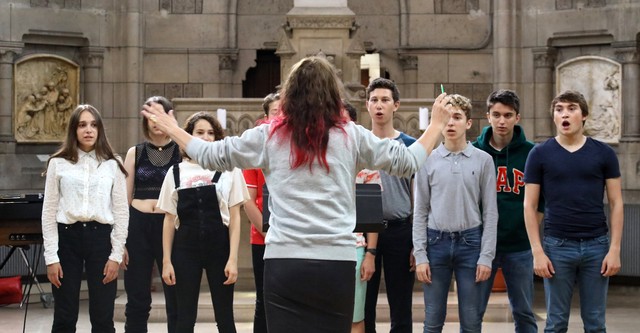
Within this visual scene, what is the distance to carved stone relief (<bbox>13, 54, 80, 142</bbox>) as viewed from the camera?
606 inches

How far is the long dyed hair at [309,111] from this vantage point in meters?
4.18

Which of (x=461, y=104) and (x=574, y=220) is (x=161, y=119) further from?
(x=574, y=220)

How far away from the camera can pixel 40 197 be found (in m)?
7.21

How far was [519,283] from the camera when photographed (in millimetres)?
6109

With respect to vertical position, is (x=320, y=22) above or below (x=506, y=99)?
above

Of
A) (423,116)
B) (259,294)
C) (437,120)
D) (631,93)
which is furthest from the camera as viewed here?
(631,93)

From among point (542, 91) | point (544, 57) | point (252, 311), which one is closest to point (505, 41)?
point (544, 57)

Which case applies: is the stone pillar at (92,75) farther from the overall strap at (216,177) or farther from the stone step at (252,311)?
the overall strap at (216,177)

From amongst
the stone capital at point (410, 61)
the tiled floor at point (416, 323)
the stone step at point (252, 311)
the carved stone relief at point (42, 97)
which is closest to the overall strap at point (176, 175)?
the tiled floor at point (416, 323)

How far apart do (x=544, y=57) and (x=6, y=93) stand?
7.09 meters

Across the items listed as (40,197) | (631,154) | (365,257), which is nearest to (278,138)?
(365,257)

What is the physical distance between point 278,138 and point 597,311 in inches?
91.2

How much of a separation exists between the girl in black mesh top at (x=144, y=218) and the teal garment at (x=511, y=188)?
6.14 ft

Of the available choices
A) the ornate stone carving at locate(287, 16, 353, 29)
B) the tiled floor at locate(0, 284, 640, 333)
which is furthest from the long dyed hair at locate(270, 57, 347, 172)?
the ornate stone carving at locate(287, 16, 353, 29)
